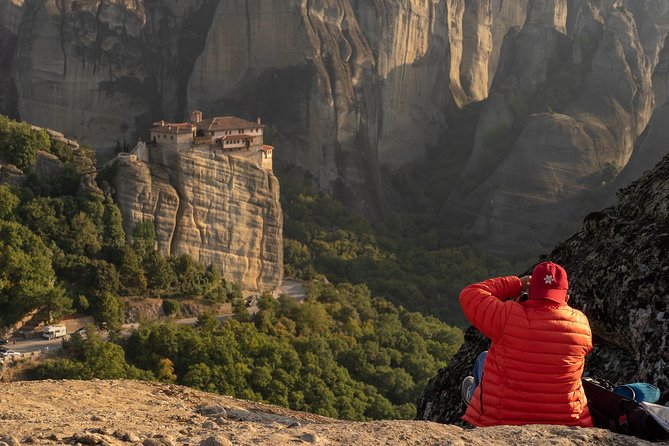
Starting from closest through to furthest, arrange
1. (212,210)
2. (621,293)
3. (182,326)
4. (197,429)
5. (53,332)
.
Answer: (197,429) → (621,293) → (53,332) → (182,326) → (212,210)

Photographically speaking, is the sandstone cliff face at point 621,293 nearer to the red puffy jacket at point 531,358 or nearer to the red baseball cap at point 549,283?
the red puffy jacket at point 531,358

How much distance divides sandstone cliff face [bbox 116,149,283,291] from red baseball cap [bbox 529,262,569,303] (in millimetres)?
28040

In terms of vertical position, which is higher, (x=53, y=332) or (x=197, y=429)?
(x=53, y=332)

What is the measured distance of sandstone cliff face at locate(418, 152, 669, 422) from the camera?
→ 27.2 feet

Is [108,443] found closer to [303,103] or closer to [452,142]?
[303,103]

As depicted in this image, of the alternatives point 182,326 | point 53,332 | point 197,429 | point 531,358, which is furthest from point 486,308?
point 182,326

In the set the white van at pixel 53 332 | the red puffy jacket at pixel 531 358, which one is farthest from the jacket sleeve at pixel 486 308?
the white van at pixel 53 332

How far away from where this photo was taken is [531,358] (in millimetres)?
7000

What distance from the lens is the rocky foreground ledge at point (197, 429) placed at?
712cm

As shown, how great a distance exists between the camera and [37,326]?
29750 millimetres

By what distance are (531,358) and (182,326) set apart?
2466 cm

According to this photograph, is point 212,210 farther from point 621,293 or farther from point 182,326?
point 621,293

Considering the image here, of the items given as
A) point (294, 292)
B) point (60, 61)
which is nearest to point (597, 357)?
point (294, 292)

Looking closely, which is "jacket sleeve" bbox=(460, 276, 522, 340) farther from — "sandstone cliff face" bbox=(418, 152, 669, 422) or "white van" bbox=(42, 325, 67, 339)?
"white van" bbox=(42, 325, 67, 339)
